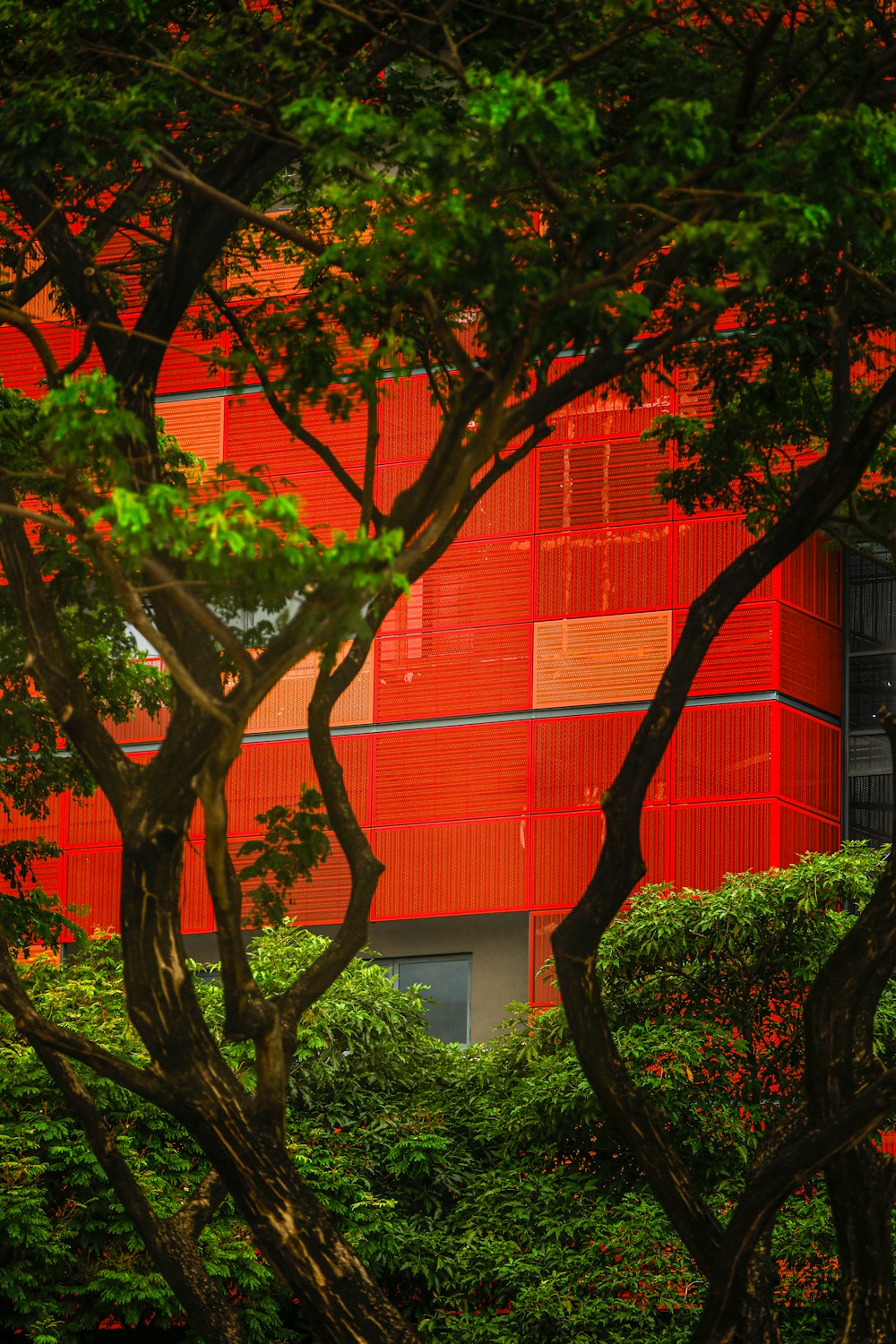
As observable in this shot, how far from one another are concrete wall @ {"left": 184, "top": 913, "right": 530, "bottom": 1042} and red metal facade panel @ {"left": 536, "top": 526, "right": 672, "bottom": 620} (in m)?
3.18

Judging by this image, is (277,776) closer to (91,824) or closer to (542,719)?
(91,824)

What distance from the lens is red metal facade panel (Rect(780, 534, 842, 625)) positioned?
20219 millimetres

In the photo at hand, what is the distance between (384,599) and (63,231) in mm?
2871

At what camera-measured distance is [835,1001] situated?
954 cm

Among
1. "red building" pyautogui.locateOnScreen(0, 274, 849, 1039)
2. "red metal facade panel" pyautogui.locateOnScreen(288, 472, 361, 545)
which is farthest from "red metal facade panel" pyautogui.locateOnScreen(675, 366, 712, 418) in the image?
"red metal facade panel" pyautogui.locateOnScreen(288, 472, 361, 545)

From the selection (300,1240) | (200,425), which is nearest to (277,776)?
(200,425)

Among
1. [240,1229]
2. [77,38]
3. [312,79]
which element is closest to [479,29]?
[312,79]

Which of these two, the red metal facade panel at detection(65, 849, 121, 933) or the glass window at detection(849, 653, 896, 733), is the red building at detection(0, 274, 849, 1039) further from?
the glass window at detection(849, 653, 896, 733)

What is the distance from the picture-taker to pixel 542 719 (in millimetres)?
20359

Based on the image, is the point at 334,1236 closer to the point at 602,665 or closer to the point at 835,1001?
the point at 835,1001

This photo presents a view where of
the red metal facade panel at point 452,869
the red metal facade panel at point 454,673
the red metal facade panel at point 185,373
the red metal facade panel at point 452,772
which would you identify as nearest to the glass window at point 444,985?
the red metal facade panel at point 452,869

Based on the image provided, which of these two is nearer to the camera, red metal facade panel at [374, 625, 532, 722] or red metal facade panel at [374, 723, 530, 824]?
red metal facade panel at [374, 723, 530, 824]

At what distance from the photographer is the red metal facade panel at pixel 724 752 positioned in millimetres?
19562

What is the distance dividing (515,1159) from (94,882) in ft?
24.8
